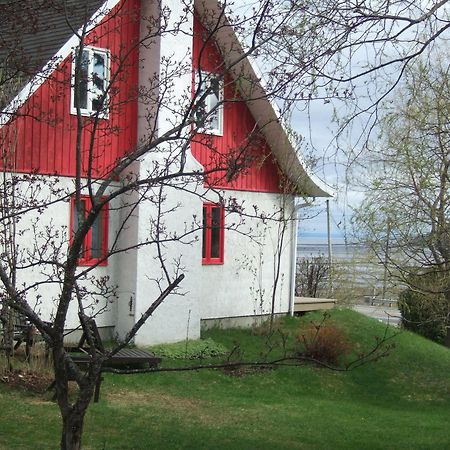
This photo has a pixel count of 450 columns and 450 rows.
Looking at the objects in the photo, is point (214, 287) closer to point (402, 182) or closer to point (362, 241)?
point (362, 241)

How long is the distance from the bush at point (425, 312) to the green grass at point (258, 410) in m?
1.27

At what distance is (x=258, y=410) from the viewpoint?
11.8 m

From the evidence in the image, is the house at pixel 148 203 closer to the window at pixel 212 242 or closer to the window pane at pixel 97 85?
the window at pixel 212 242

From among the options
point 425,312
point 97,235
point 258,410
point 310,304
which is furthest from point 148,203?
point 425,312

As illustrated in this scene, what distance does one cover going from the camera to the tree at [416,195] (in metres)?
11.8

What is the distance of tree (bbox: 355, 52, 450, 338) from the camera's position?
38.8 feet

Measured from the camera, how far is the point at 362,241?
656 inches

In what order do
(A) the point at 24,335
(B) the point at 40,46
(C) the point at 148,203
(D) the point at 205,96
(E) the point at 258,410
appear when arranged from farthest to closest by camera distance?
1. (C) the point at 148,203
2. (A) the point at 24,335
3. (E) the point at 258,410
4. (B) the point at 40,46
5. (D) the point at 205,96

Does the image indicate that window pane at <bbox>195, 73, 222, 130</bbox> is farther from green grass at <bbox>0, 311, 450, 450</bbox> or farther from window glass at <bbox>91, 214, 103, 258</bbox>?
window glass at <bbox>91, 214, 103, 258</bbox>

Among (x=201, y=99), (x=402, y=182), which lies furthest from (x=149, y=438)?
(x=402, y=182)

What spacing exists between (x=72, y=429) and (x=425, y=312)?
17.6 meters

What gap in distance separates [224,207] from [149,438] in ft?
16.3

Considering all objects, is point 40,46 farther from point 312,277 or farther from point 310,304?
point 312,277

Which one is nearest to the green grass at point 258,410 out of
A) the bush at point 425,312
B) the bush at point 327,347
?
the bush at point 327,347
